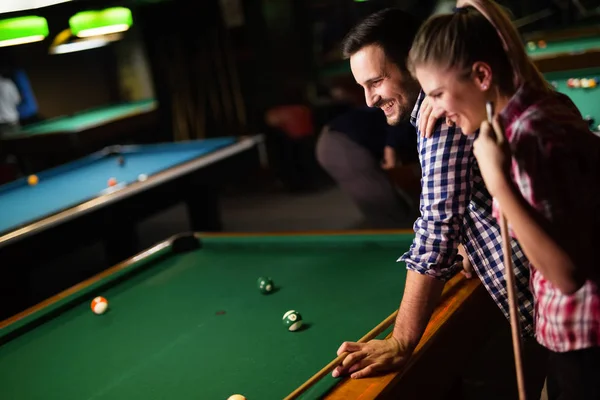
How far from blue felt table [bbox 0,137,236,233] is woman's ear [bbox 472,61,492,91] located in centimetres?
263

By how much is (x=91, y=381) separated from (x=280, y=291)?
700 mm

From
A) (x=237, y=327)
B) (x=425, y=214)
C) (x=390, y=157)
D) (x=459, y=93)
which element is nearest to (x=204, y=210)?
(x=390, y=157)

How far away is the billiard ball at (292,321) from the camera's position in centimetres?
185

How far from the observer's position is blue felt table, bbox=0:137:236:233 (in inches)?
139

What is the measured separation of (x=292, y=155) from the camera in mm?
6758

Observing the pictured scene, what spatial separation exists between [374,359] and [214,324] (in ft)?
2.23

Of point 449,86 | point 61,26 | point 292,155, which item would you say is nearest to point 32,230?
point 449,86

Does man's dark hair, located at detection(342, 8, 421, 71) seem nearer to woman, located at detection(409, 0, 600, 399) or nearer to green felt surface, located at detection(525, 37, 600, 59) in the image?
woman, located at detection(409, 0, 600, 399)

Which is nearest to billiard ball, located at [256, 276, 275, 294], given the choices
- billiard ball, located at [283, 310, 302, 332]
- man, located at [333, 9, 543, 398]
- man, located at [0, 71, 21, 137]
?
billiard ball, located at [283, 310, 302, 332]

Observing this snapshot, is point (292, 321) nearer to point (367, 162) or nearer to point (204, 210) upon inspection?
point (367, 162)

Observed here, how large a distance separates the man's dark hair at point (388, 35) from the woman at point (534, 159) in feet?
1.36

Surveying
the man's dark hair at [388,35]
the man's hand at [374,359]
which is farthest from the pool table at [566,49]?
the man's hand at [374,359]

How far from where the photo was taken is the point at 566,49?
4.77m

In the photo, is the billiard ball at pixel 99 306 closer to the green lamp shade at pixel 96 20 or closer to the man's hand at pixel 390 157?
the man's hand at pixel 390 157
